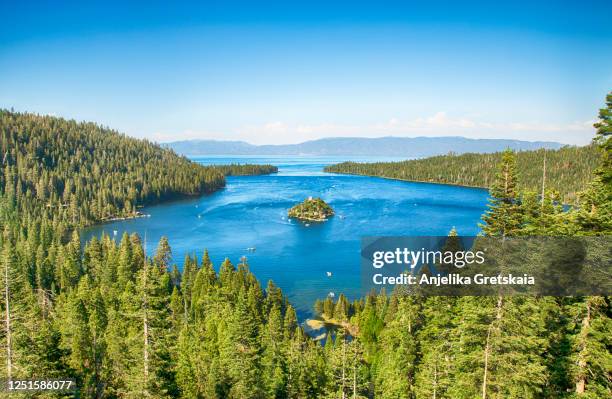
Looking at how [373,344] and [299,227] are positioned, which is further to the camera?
[299,227]

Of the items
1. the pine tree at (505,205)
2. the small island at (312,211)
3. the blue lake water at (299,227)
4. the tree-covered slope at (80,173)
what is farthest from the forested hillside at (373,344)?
the tree-covered slope at (80,173)

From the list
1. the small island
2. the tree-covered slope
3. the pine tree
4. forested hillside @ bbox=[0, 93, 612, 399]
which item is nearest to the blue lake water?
the small island

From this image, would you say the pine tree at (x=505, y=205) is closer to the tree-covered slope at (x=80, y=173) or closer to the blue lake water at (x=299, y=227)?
the blue lake water at (x=299, y=227)

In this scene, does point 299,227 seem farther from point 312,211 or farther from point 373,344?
point 373,344

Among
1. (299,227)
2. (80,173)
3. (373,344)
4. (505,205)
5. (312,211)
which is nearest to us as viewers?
(505,205)

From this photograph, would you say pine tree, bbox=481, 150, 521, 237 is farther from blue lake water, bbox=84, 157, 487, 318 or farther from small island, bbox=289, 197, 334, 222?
small island, bbox=289, 197, 334, 222

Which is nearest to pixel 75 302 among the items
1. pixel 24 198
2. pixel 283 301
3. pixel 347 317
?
pixel 283 301

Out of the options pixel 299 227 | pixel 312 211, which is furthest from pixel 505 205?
pixel 312 211
